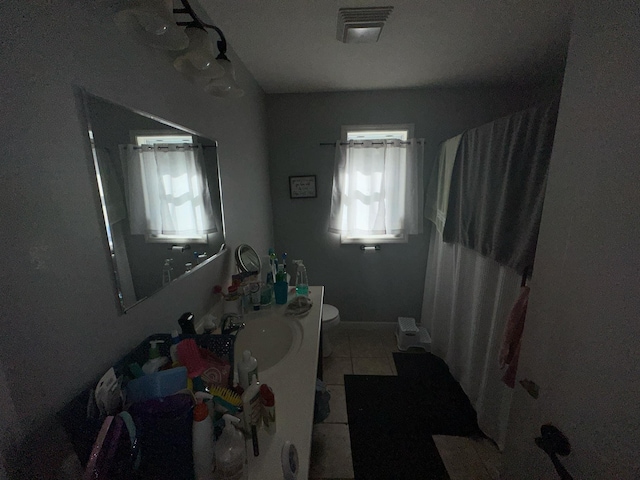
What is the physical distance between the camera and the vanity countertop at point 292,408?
0.57 m

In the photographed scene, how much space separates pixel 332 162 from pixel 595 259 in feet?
6.07

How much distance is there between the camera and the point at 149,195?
775 millimetres

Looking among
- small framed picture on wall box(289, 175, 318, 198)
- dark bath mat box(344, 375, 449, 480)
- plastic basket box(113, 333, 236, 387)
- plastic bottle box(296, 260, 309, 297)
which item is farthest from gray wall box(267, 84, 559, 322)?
plastic basket box(113, 333, 236, 387)

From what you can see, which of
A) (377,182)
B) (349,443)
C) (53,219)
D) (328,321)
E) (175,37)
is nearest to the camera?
(53,219)

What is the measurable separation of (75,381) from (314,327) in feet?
2.65

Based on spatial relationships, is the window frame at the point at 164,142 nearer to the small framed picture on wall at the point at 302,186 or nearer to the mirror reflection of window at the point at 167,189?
the mirror reflection of window at the point at 167,189

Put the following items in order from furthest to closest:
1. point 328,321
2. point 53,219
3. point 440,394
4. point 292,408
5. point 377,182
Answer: point 377,182 < point 328,321 < point 440,394 < point 292,408 < point 53,219

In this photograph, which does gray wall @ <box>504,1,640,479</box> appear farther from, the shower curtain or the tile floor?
the tile floor

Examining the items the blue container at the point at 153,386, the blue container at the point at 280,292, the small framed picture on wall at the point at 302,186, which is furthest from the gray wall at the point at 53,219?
the small framed picture on wall at the point at 302,186

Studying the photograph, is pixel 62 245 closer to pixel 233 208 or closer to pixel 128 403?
pixel 128 403

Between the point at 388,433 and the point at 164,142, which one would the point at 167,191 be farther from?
the point at 388,433

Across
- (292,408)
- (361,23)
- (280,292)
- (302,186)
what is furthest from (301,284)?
(361,23)

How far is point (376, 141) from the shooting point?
198 centimetres

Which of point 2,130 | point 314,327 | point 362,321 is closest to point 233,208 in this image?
point 314,327
